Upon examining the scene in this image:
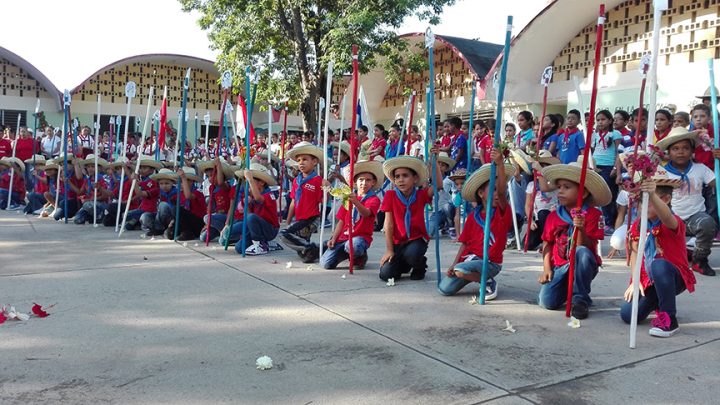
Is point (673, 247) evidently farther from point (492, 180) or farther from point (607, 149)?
point (607, 149)

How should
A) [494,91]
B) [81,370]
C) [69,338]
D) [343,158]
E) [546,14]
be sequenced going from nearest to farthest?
[81,370] → [69,338] → [343,158] → [546,14] → [494,91]

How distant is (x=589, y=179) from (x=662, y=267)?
2.48 ft

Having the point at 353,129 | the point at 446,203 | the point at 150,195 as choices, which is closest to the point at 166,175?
the point at 150,195

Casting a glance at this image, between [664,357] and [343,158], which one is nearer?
[664,357]

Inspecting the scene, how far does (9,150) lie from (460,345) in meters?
15.1

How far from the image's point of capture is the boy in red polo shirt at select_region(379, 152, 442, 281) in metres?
5.71

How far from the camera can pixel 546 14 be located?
53.9 ft

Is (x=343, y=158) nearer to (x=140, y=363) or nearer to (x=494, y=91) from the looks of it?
(x=140, y=363)

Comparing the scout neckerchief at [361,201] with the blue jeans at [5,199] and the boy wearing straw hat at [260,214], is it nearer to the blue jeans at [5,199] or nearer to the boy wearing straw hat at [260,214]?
the boy wearing straw hat at [260,214]

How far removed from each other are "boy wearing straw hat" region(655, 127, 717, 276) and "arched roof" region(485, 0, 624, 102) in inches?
428

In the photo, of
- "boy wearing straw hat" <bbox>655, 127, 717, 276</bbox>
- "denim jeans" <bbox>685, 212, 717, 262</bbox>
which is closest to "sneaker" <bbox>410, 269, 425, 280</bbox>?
"boy wearing straw hat" <bbox>655, 127, 717, 276</bbox>

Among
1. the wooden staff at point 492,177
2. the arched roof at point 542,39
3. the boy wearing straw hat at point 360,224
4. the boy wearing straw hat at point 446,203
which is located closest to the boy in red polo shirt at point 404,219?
the boy wearing straw hat at point 360,224

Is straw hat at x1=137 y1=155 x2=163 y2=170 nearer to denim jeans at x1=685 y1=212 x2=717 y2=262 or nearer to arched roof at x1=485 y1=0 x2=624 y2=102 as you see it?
denim jeans at x1=685 y1=212 x2=717 y2=262

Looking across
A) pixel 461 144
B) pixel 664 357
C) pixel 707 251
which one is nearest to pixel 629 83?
pixel 461 144
